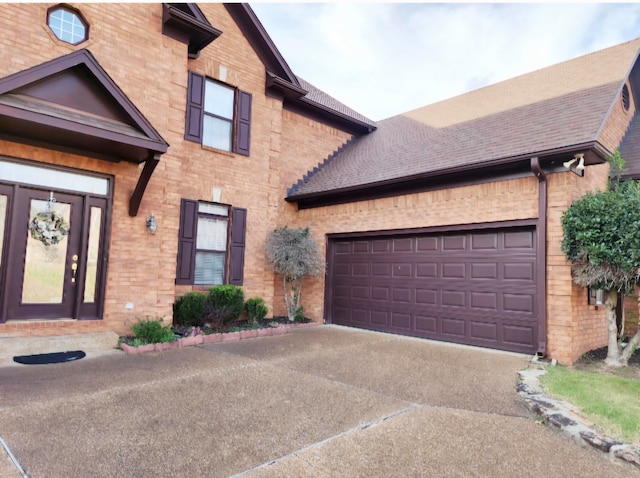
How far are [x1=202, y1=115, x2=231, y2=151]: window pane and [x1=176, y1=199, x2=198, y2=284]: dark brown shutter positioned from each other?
1640 millimetres

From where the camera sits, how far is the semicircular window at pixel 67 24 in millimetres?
7238

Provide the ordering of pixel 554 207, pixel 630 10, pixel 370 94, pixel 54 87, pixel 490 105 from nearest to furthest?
1. pixel 54 87
2. pixel 554 207
3. pixel 630 10
4. pixel 490 105
5. pixel 370 94

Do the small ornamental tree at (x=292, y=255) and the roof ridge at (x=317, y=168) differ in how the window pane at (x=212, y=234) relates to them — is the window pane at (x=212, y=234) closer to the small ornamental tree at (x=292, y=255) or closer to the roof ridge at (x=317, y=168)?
the small ornamental tree at (x=292, y=255)

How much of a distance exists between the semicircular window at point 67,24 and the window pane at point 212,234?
13.9 feet

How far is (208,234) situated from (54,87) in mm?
4352

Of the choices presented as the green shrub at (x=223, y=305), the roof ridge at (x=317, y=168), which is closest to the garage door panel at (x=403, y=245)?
the roof ridge at (x=317, y=168)

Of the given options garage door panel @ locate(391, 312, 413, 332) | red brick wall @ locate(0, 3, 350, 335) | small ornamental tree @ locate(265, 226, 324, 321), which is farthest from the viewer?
small ornamental tree @ locate(265, 226, 324, 321)

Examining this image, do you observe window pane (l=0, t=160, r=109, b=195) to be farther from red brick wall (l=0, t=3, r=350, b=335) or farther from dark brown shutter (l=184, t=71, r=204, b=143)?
dark brown shutter (l=184, t=71, r=204, b=143)

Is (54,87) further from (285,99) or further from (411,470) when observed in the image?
(411,470)

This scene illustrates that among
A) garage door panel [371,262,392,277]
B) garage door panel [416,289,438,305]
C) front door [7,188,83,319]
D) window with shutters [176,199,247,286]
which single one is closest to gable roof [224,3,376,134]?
window with shutters [176,199,247,286]

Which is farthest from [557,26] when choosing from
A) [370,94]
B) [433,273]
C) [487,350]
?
[370,94]

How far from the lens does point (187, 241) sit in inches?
367

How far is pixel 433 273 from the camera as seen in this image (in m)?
8.77

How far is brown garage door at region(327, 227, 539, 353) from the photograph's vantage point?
7430 millimetres
